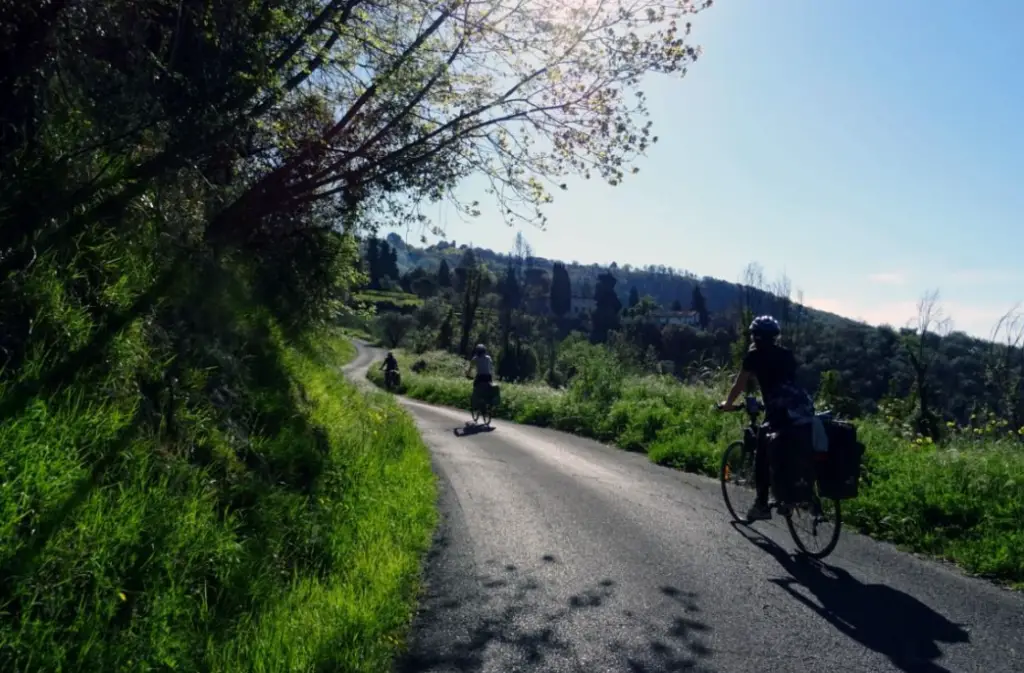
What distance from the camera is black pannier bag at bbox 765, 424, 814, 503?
20.2 ft

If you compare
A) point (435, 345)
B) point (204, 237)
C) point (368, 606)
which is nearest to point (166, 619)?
point (368, 606)

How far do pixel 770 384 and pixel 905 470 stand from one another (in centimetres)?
267

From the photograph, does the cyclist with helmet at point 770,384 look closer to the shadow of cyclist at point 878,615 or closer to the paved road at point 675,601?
the paved road at point 675,601

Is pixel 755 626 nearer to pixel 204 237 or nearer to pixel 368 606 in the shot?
pixel 368 606

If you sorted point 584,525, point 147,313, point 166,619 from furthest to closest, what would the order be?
point 584,525, point 147,313, point 166,619

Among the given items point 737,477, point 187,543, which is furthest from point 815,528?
point 187,543

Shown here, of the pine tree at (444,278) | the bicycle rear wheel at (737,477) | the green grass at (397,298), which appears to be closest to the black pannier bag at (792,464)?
the bicycle rear wheel at (737,477)

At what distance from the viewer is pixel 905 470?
8031mm

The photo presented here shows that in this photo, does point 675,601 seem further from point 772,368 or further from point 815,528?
point 772,368

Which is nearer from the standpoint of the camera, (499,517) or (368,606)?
(368,606)

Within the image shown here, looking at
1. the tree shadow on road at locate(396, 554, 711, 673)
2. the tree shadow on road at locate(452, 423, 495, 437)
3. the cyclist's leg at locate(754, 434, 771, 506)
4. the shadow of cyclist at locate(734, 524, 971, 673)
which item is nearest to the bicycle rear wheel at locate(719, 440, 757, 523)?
the cyclist's leg at locate(754, 434, 771, 506)

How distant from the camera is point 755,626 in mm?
4465

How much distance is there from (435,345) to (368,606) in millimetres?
70408

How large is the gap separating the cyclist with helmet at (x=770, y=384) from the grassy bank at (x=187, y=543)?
315 centimetres
